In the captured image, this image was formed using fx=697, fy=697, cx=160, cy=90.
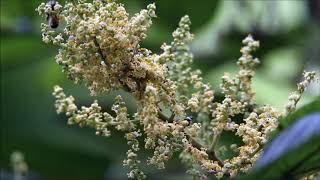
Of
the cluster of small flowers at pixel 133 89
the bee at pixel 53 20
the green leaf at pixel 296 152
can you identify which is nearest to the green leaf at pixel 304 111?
the green leaf at pixel 296 152

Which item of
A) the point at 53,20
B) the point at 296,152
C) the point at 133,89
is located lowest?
the point at 296,152

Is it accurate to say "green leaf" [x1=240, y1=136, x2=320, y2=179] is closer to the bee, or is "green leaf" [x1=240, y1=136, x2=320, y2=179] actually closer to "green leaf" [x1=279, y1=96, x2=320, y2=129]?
"green leaf" [x1=279, y1=96, x2=320, y2=129]

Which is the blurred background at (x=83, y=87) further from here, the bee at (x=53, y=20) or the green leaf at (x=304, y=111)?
the green leaf at (x=304, y=111)

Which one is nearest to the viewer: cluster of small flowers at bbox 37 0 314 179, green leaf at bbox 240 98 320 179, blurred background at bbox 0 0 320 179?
green leaf at bbox 240 98 320 179

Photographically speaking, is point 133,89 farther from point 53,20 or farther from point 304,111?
point 304,111

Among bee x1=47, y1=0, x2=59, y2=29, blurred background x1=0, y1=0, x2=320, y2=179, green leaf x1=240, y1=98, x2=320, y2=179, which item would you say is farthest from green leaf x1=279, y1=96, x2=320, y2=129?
blurred background x1=0, y1=0, x2=320, y2=179

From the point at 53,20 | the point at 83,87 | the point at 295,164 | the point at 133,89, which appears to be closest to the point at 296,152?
the point at 295,164

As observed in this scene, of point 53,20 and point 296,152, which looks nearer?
point 296,152

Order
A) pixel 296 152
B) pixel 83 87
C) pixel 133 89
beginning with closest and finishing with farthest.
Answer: pixel 296 152 < pixel 133 89 < pixel 83 87

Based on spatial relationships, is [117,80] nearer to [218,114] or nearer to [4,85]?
[218,114]
